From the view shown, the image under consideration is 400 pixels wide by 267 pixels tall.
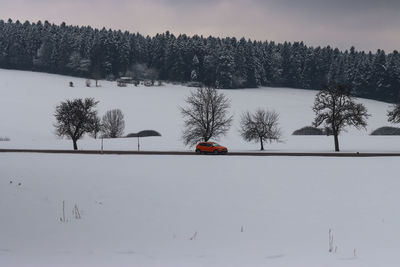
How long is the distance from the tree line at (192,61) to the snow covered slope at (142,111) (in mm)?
8990

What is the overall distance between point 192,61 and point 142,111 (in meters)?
52.7

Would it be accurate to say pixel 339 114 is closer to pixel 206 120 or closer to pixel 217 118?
pixel 217 118

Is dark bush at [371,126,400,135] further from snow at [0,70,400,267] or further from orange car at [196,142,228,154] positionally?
snow at [0,70,400,267]

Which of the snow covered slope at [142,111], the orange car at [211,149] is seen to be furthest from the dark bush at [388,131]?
the orange car at [211,149]

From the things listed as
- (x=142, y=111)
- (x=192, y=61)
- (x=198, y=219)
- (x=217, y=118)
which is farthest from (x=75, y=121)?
(x=192, y=61)

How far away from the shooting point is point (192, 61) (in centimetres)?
13875

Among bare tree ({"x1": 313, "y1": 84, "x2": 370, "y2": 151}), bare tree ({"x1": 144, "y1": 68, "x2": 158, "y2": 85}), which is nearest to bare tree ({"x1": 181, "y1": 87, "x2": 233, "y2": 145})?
bare tree ({"x1": 313, "y1": 84, "x2": 370, "y2": 151})

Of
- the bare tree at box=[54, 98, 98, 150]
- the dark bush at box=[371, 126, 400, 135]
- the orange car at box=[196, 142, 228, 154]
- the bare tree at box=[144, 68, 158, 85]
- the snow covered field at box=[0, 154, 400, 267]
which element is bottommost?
the snow covered field at box=[0, 154, 400, 267]

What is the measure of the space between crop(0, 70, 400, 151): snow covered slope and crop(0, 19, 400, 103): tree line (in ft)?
29.5

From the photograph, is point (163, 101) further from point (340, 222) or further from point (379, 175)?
point (340, 222)

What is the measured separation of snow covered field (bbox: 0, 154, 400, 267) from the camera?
10484mm

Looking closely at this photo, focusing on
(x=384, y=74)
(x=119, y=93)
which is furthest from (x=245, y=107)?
(x=384, y=74)

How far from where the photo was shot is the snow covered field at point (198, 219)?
34.4ft

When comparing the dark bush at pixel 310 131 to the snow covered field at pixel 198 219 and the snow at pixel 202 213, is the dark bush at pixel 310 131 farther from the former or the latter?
the snow covered field at pixel 198 219
